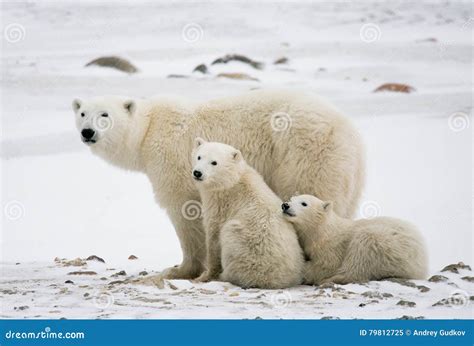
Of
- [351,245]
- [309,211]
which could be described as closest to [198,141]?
[309,211]

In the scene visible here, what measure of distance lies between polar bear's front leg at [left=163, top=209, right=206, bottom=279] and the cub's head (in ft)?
3.53

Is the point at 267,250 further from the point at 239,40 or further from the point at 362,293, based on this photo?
the point at 239,40

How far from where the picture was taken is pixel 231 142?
843 cm

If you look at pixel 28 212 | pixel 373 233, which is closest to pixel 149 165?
pixel 373 233

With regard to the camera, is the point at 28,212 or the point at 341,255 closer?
the point at 341,255

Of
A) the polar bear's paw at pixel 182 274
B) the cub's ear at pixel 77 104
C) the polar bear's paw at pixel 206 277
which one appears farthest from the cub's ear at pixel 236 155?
the cub's ear at pixel 77 104

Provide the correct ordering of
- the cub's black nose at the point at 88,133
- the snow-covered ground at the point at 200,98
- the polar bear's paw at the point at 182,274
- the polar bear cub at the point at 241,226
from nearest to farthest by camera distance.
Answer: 1. the snow-covered ground at the point at 200,98
2. the polar bear cub at the point at 241,226
3. the cub's black nose at the point at 88,133
4. the polar bear's paw at the point at 182,274

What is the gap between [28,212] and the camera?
42.1ft

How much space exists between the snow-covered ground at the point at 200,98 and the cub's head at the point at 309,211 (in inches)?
28.9

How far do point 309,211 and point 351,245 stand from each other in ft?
1.64

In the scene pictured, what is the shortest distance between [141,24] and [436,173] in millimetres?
13295

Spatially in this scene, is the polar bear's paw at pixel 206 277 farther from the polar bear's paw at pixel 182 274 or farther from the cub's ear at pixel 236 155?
the cub's ear at pixel 236 155

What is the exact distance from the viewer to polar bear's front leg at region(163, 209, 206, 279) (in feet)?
27.1

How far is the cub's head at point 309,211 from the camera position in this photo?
7664mm
